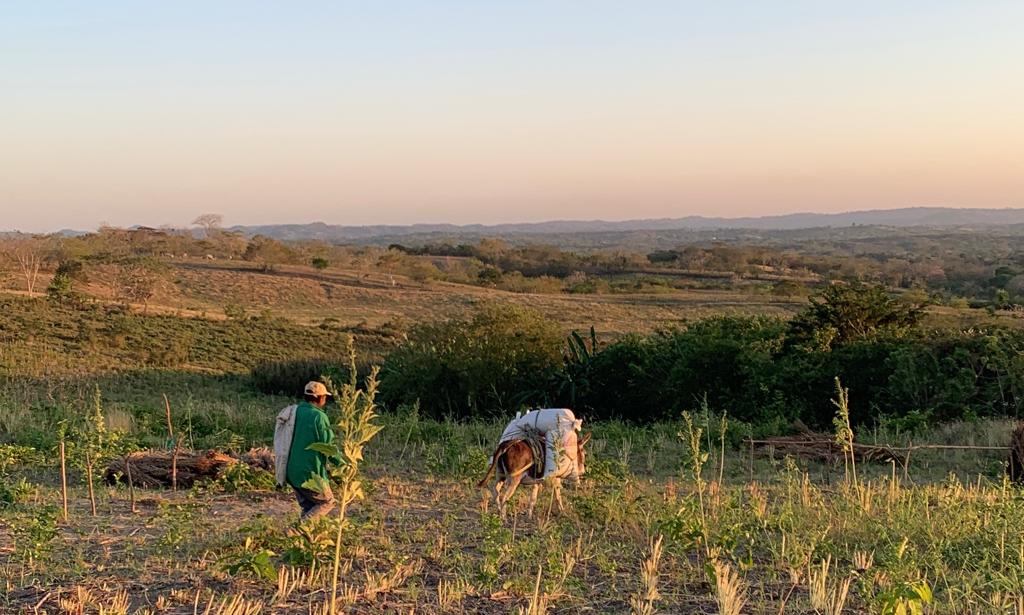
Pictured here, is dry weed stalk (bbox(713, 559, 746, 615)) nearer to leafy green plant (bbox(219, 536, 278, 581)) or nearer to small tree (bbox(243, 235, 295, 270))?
leafy green plant (bbox(219, 536, 278, 581))

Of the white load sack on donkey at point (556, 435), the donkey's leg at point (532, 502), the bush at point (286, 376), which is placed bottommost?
the bush at point (286, 376)

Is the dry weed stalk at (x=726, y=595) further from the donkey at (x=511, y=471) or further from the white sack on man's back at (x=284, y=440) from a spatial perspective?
the white sack on man's back at (x=284, y=440)

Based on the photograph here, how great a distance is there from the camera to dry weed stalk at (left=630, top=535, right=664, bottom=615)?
4852mm

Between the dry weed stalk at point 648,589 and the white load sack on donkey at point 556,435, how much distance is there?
159 cm

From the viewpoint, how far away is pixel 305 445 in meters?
6.30

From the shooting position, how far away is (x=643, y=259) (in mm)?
92750

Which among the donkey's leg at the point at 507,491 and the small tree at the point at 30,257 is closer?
the donkey's leg at the point at 507,491

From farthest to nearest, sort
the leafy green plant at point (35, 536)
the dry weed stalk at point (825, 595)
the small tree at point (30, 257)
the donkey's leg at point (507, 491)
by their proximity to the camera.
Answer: the small tree at point (30, 257) → the donkey's leg at point (507, 491) → the leafy green plant at point (35, 536) → the dry weed stalk at point (825, 595)

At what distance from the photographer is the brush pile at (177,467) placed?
9344mm

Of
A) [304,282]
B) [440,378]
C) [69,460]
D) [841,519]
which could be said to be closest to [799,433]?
[841,519]

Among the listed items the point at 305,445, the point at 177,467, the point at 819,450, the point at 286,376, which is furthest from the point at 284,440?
the point at 286,376

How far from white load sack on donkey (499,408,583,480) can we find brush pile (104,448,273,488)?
3.21 meters

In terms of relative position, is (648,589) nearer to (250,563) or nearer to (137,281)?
(250,563)

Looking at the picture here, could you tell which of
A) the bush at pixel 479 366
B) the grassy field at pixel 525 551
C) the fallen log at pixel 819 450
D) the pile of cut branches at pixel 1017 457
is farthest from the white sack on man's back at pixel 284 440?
the bush at pixel 479 366
